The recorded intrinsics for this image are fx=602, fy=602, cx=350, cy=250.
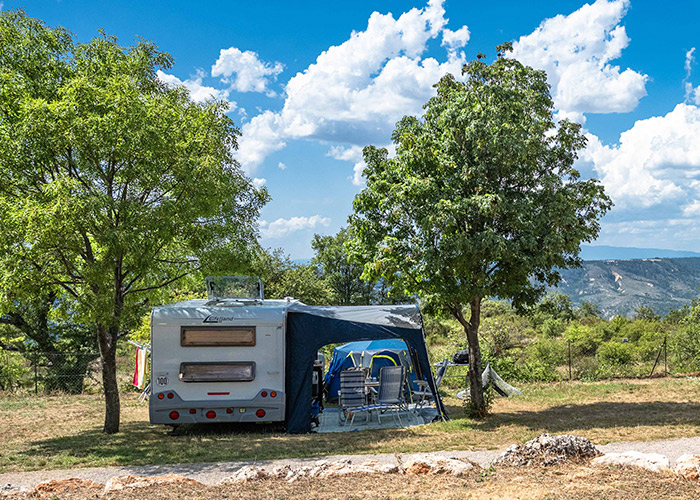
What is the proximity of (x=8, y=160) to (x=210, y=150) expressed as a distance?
3.14m

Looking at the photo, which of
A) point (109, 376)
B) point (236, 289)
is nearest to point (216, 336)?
point (236, 289)

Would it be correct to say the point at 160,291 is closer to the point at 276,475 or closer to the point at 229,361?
the point at 229,361

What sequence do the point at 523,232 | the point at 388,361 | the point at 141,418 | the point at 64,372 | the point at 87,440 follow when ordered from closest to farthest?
the point at 87,440
the point at 523,232
the point at 141,418
the point at 388,361
the point at 64,372

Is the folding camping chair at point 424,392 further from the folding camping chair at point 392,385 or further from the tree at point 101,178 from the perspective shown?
the tree at point 101,178

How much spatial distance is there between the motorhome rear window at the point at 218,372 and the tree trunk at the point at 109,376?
116cm

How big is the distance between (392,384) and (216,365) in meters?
3.34

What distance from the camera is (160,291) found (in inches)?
490

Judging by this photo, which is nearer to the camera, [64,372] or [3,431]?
[3,431]

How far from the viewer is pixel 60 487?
5875 mm

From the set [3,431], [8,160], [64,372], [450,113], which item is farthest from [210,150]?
[64,372]

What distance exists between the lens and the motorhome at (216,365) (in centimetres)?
1048

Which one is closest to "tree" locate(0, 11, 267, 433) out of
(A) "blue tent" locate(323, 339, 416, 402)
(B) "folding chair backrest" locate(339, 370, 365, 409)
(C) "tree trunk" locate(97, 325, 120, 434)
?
(C) "tree trunk" locate(97, 325, 120, 434)

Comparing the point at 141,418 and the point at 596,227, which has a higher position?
the point at 596,227

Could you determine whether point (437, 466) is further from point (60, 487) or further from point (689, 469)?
point (60, 487)
